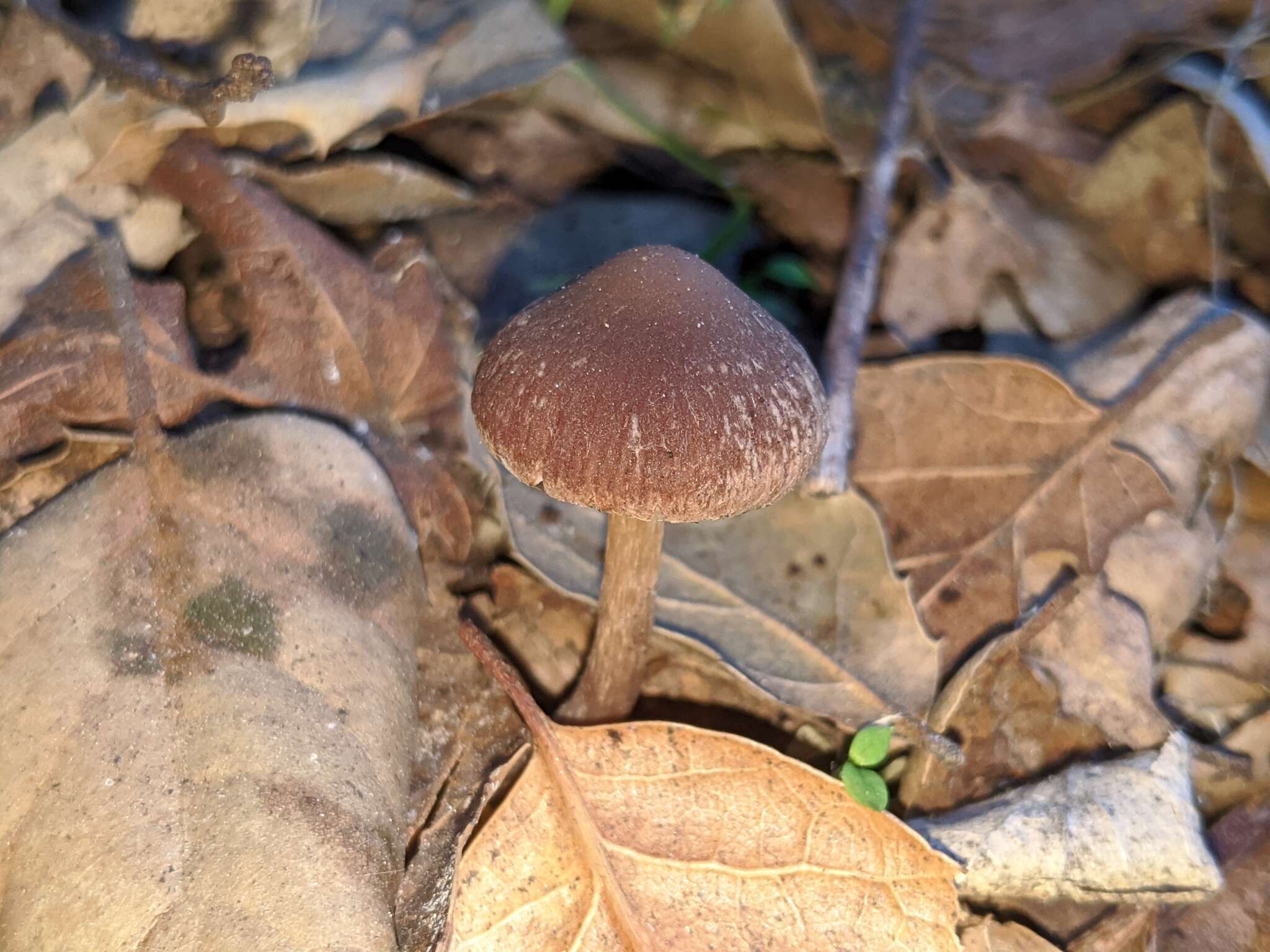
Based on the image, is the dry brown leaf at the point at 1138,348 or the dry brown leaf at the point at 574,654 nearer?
the dry brown leaf at the point at 574,654

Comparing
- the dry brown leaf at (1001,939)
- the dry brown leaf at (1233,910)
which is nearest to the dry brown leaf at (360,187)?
the dry brown leaf at (1001,939)

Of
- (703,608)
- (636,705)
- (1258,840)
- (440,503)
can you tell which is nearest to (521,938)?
(636,705)

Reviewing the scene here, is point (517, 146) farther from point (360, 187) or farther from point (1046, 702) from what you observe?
point (1046, 702)

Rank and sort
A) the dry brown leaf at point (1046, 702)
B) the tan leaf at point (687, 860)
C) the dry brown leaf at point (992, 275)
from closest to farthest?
the tan leaf at point (687, 860)
the dry brown leaf at point (1046, 702)
the dry brown leaf at point (992, 275)

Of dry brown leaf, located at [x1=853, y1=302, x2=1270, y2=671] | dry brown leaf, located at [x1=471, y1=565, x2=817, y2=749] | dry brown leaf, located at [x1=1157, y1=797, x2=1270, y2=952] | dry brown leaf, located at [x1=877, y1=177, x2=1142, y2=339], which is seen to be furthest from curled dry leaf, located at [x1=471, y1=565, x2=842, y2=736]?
dry brown leaf, located at [x1=877, y1=177, x2=1142, y2=339]

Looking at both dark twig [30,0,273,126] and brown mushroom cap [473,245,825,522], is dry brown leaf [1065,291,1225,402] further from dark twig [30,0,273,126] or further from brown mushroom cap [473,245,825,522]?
dark twig [30,0,273,126]

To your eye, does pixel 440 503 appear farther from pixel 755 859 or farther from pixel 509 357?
pixel 755 859

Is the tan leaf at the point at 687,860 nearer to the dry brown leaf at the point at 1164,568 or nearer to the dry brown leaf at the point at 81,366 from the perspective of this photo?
the dry brown leaf at the point at 1164,568
